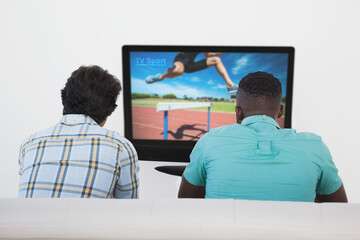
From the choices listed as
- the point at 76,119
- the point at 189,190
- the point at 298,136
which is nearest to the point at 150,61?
the point at 76,119

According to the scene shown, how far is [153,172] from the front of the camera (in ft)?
9.04

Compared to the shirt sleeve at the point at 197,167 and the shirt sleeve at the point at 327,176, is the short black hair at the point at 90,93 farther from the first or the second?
the shirt sleeve at the point at 327,176

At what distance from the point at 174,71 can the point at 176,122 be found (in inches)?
12.9

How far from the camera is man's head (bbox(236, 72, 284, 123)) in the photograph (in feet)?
5.05

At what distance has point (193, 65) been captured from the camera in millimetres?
2455

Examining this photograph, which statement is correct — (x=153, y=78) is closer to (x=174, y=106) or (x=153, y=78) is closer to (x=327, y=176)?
(x=174, y=106)

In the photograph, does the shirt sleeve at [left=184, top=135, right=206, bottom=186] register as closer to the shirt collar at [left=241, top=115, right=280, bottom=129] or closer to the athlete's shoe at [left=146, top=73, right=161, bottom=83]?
the shirt collar at [left=241, top=115, right=280, bottom=129]

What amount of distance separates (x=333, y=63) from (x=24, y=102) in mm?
2260

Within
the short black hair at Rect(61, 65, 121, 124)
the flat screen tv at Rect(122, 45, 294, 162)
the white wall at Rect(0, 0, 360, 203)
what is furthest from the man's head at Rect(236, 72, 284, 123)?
the white wall at Rect(0, 0, 360, 203)

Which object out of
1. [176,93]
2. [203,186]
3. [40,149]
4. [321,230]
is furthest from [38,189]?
[176,93]

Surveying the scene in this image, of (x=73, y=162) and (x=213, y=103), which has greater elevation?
(x=213, y=103)

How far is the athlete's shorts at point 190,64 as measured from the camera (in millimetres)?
2441
